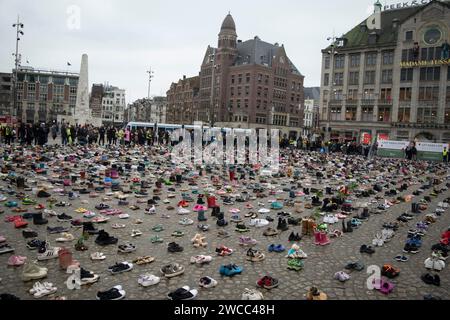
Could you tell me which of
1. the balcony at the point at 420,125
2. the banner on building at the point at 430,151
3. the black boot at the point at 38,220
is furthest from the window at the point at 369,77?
the black boot at the point at 38,220

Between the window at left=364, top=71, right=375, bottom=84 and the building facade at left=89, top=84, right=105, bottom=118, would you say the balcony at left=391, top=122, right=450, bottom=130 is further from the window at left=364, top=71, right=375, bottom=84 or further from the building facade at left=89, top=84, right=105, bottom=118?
the building facade at left=89, top=84, right=105, bottom=118

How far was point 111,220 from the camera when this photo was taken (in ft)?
31.5

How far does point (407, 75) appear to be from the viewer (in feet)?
199

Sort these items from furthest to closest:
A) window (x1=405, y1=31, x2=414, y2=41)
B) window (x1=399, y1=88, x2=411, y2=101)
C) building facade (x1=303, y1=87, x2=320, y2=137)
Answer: building facade (x1=303, y1=87, x2=320, y2=137), window (x1=399, y1=88, x2=411, y2=101), window (x1=405, y1=31, x2=414, y2=41)

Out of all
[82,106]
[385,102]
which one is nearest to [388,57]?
[385,102]

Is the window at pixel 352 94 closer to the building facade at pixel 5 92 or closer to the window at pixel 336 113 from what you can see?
the window at pixel 336 113

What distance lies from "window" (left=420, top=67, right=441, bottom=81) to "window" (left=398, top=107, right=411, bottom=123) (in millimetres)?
5789

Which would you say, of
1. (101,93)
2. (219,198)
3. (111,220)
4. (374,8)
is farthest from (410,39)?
(101,93)

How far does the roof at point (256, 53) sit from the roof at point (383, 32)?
95.3 ft

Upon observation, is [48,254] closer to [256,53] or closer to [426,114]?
[426,114]

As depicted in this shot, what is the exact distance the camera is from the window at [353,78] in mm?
66625

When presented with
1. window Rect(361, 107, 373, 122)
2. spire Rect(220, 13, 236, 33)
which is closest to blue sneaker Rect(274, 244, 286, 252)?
window Rect(361, 107, 373, 122)

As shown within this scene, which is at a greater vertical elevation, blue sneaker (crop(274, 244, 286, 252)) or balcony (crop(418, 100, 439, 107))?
balcony (crop(418, 100, 439, 107))

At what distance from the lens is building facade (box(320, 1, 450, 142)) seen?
57156mm
